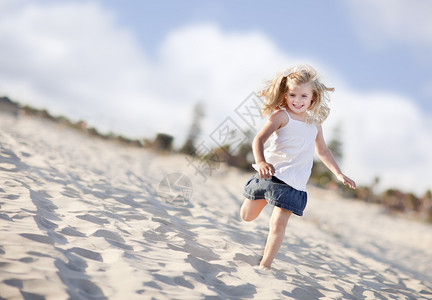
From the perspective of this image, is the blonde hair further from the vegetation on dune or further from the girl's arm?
the vegetation on dune

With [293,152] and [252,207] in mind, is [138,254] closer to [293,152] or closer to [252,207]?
[252,207]

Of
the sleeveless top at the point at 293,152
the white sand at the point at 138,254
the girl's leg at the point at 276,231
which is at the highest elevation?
the sleeveless top at the point at 293,152

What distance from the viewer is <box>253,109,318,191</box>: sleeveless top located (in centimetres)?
247

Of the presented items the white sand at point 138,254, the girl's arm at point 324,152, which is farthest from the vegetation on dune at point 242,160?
the girl's arm at point 324,152

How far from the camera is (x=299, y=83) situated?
2537 millimetres

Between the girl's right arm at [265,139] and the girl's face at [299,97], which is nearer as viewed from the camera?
the girl's right arm at [265,139]

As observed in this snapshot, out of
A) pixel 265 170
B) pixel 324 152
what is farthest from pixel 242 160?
pixel 265 170

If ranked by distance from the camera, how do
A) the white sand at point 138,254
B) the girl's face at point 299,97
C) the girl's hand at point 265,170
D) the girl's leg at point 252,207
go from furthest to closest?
the girl's leg at point 252,207
the girl's face at point 299,97
the girl's hand at point 265,170
the white sand at point 138,254

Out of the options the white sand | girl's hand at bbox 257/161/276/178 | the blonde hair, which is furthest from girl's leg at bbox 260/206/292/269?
the blonde hair

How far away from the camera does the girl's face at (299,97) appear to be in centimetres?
253

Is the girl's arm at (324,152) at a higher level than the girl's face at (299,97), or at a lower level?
lower

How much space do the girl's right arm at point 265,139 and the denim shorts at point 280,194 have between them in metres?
0.20

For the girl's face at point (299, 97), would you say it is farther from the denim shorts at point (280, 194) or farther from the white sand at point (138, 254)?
the white sand at point (138, 254)

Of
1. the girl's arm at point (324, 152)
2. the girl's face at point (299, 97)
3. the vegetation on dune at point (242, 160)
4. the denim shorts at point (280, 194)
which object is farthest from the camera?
the vegetation on dune at point (242, 160)
